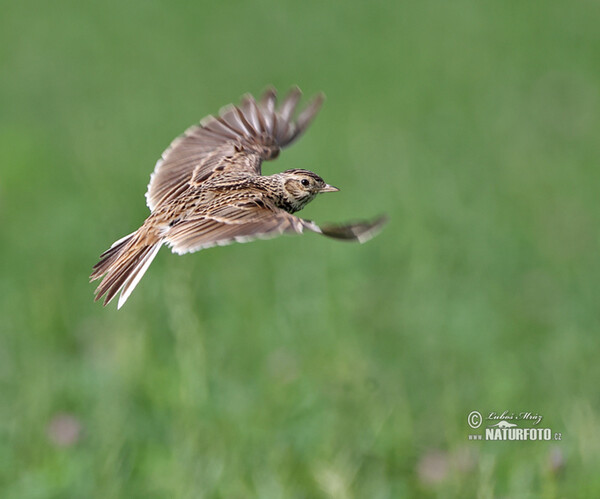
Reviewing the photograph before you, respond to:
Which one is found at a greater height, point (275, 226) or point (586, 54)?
point (586, 54)

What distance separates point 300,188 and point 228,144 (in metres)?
0.77

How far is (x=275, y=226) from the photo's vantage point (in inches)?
89.0

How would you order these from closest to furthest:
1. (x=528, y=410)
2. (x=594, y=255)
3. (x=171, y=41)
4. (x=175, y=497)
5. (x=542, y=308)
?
(x=175, y=497) < (x=528, y=410) < (x=542, y=308) < (x=594, y=255) < (x=171, y=41)

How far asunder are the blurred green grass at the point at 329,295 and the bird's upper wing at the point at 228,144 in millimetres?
514

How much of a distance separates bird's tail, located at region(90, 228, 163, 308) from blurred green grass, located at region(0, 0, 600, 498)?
A: 1.17m

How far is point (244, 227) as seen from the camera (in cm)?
229

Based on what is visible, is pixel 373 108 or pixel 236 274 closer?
pixel 236 274

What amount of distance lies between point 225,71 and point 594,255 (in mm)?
7989

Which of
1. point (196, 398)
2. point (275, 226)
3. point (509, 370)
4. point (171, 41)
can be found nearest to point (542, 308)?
point (509, 370)

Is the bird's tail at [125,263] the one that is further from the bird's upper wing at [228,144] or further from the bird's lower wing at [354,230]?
the bird's lower wing at [354,230]

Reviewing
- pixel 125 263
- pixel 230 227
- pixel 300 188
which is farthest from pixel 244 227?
pixel 300 188

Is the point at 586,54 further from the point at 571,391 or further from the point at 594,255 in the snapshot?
the point at 571,391

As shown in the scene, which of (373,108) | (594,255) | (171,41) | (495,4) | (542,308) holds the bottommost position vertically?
(542,308)

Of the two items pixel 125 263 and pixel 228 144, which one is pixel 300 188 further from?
pixel 228 144
